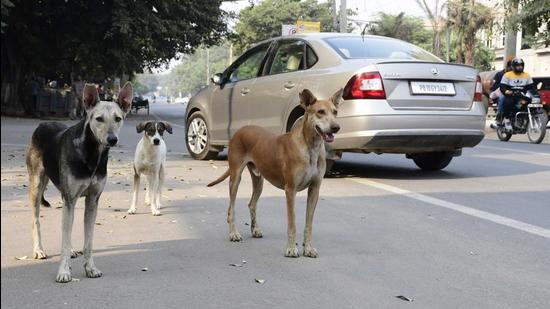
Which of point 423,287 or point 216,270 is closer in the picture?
point 423,287

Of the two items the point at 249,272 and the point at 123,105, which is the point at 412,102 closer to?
the point at 249,272

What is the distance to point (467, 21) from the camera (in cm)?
4938

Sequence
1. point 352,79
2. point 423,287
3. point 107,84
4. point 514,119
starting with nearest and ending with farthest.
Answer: point 423,287 < point 352,79 < point 514,119 < point 107,84

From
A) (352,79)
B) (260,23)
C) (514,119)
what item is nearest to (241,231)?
(352,79)

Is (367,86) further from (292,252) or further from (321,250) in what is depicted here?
(292,252)

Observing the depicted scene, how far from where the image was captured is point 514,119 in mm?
16734

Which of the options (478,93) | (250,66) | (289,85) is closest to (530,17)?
(478,93)

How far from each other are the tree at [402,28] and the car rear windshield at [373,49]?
5956 cm

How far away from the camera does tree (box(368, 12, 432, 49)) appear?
69188mm

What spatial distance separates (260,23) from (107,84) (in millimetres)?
19618

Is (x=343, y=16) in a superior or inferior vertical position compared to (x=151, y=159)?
superior

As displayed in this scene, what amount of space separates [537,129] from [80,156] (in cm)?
1409

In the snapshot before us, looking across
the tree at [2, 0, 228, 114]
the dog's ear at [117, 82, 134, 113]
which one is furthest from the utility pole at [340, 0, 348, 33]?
the dog's ear at [117, 82, 134, 113]

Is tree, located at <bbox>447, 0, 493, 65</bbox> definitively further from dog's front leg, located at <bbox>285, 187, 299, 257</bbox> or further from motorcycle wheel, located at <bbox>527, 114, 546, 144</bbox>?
dog's front leg, located at <bbox>285, 187, 299, 257</bbox>
